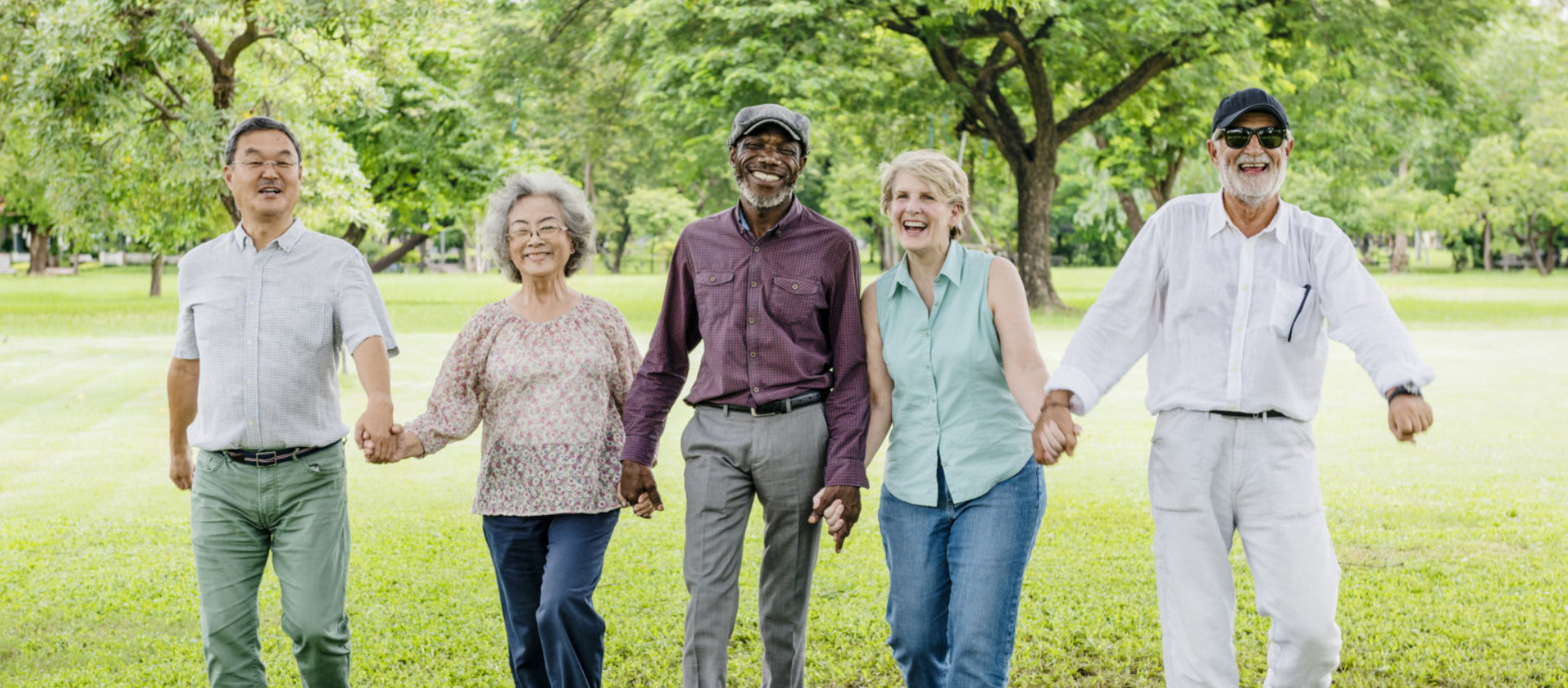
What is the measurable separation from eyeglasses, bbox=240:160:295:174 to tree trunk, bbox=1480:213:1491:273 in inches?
2541

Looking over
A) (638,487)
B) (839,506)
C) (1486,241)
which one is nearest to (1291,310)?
(839,506)

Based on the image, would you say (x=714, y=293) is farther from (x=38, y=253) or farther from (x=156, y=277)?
(x=38, y=253)

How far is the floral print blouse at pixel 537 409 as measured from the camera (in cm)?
428

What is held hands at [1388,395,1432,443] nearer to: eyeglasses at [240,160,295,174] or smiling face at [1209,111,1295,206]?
smiling face at [1209,111,1295,206]

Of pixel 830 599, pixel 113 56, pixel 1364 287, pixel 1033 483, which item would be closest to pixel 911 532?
pixel 1033 483

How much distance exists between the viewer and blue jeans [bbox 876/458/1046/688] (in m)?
3.88

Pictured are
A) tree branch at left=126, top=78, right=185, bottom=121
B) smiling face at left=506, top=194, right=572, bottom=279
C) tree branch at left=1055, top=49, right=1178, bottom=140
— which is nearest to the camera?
smiling face at left=506, top=194, right=572, bottom=279

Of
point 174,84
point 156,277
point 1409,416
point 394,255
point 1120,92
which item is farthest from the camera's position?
point 156,277

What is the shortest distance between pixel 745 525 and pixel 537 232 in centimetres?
121

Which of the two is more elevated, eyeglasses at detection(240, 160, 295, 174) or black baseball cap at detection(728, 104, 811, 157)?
black baseball cap at detection(728, 104, 811, 157)

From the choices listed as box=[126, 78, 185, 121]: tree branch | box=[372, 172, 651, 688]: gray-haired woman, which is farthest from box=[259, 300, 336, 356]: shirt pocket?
box=[126, 78, 185, 121]: tree branch

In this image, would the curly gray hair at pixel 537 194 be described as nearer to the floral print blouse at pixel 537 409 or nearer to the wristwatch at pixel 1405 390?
the floral print blouse at pixel 537 409

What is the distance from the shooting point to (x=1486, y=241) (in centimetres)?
6391

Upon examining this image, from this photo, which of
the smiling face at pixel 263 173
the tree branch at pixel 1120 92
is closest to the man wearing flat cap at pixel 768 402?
the smiling face at pixel 263 173
